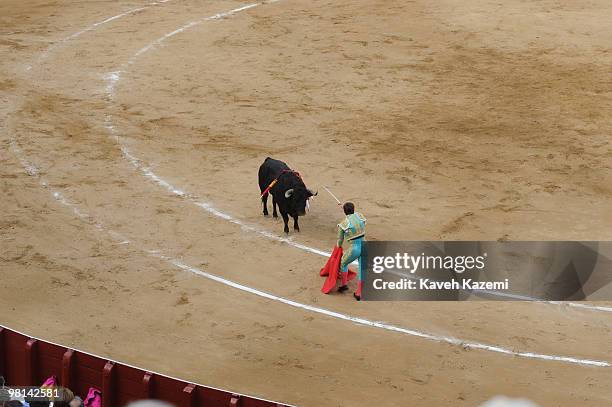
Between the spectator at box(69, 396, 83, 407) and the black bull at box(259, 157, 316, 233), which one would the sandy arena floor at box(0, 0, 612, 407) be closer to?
the black bull at box(259, 157, 316, 233)

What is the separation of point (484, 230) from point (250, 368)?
16.7 ft

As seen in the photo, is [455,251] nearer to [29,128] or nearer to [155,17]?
[29,128]

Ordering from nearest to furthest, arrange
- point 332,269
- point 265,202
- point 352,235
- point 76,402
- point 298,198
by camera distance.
→ 1. point 76,402
2. point 352,235
3. point 332,269
4. point 298,198
5. point 265,202

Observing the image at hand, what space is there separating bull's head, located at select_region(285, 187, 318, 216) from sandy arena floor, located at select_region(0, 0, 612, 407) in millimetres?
600

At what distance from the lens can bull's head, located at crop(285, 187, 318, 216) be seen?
1591 centimetres

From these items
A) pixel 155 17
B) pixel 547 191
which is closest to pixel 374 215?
pixel 547 191

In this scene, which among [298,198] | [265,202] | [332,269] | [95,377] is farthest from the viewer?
[265,202]

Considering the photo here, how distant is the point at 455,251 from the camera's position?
16047mm

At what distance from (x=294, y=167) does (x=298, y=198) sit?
3011mm

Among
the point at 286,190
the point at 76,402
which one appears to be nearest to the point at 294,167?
the point at 286,190

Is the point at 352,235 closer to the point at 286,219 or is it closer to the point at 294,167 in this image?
the point at 286,219

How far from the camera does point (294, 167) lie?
1892cm

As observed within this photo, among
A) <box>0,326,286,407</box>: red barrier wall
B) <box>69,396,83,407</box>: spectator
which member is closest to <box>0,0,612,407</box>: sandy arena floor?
<box>0,326,286,407</box>: red barrier wall

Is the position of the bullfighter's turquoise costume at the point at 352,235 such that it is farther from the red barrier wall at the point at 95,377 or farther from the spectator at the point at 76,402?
the spectator at the point at 76,402
